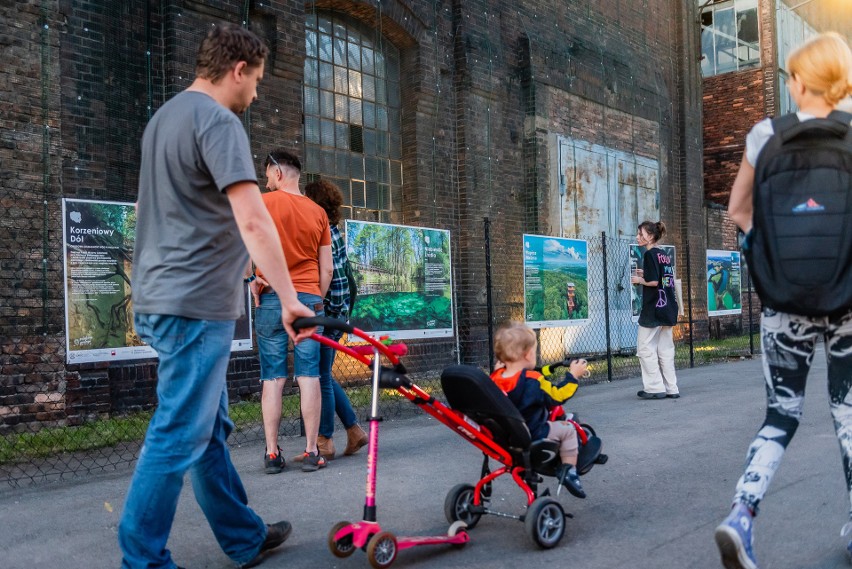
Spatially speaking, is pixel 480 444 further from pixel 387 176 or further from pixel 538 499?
pixel 387 176

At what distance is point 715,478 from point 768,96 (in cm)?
2293

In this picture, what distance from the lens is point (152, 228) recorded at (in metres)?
3.29

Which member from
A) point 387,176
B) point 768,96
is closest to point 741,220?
point 387,176

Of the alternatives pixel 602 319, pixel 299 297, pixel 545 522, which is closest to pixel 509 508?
pixel 545 522

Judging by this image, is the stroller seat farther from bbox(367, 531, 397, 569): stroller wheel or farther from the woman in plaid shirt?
the woman in plaid shirt

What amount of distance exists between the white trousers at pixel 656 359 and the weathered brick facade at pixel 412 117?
4.11 metres

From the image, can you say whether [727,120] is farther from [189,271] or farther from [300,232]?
[189,271]

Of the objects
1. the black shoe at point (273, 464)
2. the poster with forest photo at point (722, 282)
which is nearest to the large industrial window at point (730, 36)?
the poster with forest photo at point (722, 282)

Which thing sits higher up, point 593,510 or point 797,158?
point 797,158

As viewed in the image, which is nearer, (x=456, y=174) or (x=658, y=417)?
(x=658, y=417)

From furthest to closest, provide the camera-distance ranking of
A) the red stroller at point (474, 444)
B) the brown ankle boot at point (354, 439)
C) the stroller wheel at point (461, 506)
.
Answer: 1. the brown ankle boot at point (354, 439)
2. the stroller wheel at point (461, 506)
3. the red stroller at point (474, 444)

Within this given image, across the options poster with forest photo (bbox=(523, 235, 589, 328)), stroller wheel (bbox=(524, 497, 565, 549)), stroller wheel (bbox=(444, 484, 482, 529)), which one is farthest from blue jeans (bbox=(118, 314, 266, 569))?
poster with forest photo (bbox=(523, 235, 589, 328))

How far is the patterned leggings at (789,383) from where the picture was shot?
3.35m

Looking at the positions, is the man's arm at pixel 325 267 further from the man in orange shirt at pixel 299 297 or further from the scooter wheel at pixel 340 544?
the scooter wheel at pixel 340 544
